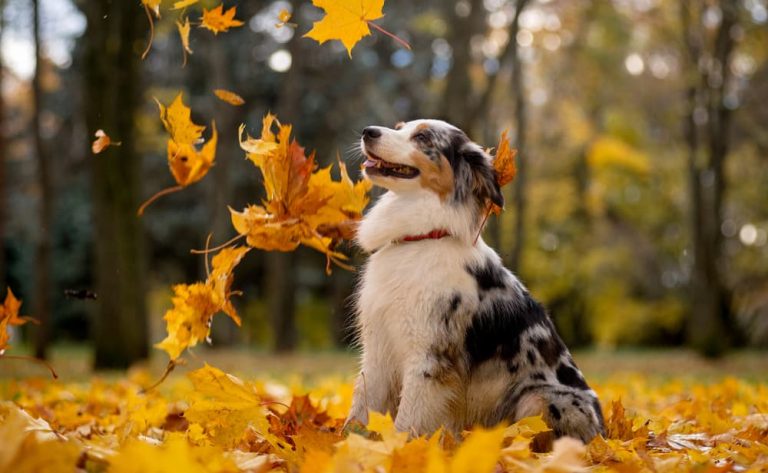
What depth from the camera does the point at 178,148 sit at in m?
4.13

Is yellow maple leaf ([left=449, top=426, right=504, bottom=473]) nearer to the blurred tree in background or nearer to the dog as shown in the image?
the dog

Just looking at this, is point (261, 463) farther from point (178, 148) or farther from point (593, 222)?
point (593, 222)

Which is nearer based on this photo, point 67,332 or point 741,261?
point 741,261

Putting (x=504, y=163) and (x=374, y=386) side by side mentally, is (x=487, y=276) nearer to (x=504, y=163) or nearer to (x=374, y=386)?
(x=504, y=163)

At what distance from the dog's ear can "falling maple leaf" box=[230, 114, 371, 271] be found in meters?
0.75

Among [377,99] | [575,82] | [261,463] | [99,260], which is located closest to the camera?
[261,463]

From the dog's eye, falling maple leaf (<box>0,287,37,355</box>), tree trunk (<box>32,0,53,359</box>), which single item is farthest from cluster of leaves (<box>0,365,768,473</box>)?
tree trunk (<box>32,0,53,359</box>)

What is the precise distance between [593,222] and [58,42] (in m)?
18.4

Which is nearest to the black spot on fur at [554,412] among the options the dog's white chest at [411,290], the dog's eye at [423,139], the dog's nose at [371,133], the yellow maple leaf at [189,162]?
the dog's white chest at [411,290]

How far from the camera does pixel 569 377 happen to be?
3.88m

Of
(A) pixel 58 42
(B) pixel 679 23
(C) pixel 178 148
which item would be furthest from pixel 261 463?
(A) pixel 58 42

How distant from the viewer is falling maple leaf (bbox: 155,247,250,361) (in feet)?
13.4

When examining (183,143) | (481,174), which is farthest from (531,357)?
(183,143)

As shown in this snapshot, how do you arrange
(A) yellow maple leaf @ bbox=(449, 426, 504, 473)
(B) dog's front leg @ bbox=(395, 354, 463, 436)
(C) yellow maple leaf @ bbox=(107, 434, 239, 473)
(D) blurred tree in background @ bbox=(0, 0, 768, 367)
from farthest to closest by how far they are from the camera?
(D) blurred tree in background @ bbox=(0, 0, 768, 367)
(B) dog's front leg @ bbox=(395, 354, 463, 436)
(A) yellow maple leaf @ bbox=(449, 426, 504, 473)
(C) yellow maple leaf @ bbox=(107, 434, 239, 473)
